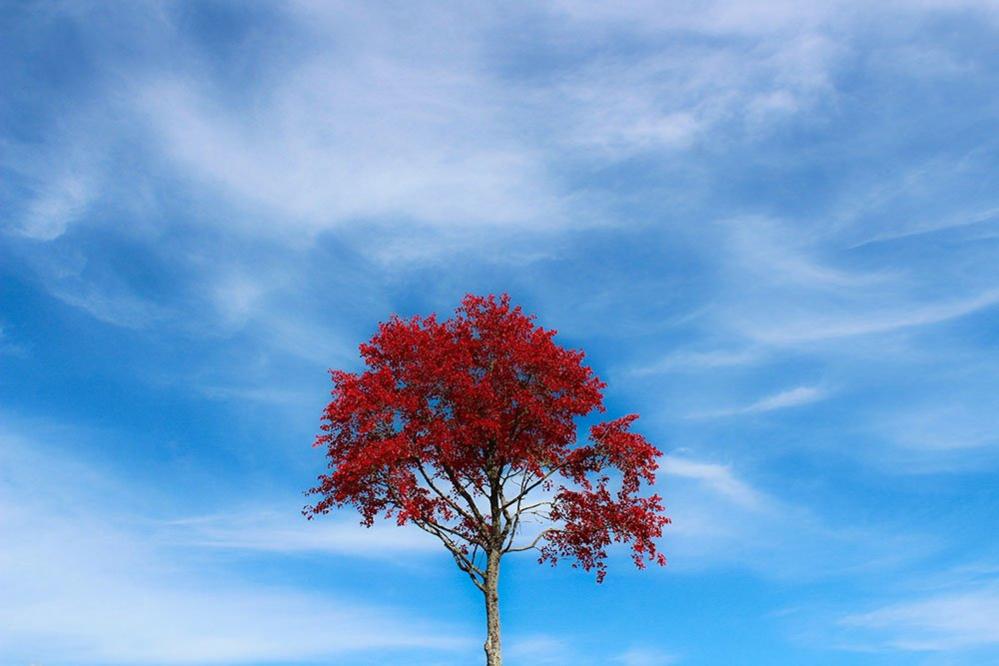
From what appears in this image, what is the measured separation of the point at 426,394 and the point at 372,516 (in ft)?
15.2

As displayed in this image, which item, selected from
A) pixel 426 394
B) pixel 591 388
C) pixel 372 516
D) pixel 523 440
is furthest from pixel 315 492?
pixel 591 388

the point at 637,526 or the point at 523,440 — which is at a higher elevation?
the point at 523,440

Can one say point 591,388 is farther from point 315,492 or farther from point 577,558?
point 315,492

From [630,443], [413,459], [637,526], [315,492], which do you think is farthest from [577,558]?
[315,492]

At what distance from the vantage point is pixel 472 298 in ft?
98.5

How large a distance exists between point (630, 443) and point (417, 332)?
25.8ft

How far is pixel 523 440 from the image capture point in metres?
29.1

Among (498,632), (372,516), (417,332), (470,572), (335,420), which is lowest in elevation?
(498,632)

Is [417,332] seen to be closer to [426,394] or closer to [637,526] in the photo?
[426,394]

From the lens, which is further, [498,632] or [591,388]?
[591,388]

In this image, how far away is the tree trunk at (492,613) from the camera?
90.1 feet

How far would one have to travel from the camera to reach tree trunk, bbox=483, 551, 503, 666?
27.5 metres

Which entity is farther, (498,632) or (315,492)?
(315,492)

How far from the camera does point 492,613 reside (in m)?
28.0
